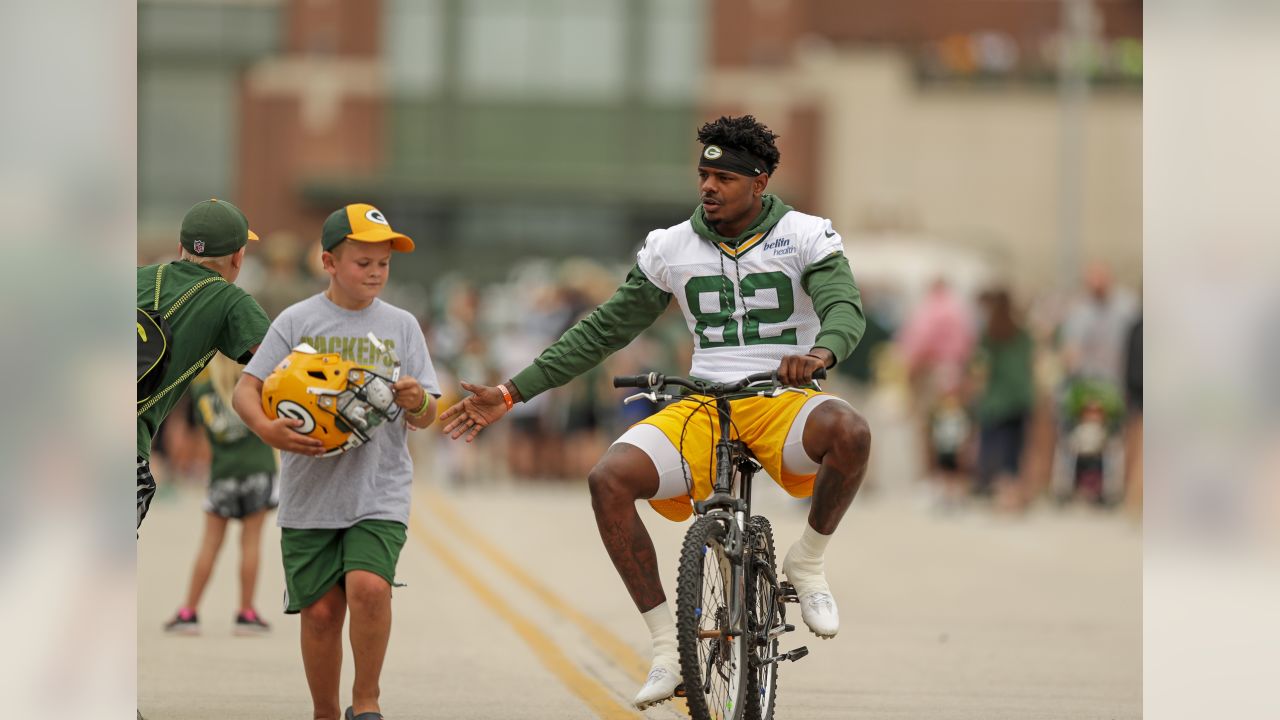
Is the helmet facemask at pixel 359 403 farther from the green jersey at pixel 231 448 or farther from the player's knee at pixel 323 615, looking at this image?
the green jersey at pixel 231 448

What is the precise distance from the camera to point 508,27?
52375 millimetres

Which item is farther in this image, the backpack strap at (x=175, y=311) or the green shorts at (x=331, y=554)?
the backpack strap at (x=175, y=311)

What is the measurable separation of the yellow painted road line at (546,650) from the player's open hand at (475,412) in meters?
1.38

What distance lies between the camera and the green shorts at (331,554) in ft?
23.1

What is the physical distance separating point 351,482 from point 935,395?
45.8ft

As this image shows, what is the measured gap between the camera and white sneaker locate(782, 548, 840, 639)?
7078 mm

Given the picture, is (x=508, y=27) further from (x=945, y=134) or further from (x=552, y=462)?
(x=552, y=462)

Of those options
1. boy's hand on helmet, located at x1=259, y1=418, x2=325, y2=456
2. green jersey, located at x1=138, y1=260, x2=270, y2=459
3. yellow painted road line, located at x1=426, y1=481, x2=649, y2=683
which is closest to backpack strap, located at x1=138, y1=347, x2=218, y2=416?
green jersey, located at x1=138, y1=260, x2=270, y2=459

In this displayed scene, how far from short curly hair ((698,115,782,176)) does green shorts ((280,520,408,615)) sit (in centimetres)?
166

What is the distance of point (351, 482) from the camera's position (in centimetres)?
705

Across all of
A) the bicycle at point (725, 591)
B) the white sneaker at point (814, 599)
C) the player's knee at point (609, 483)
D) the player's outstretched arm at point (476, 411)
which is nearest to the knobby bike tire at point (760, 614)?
the bicycle at point (725, 591)

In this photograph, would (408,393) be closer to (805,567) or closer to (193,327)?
(193,327)

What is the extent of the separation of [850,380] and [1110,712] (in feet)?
45.8
